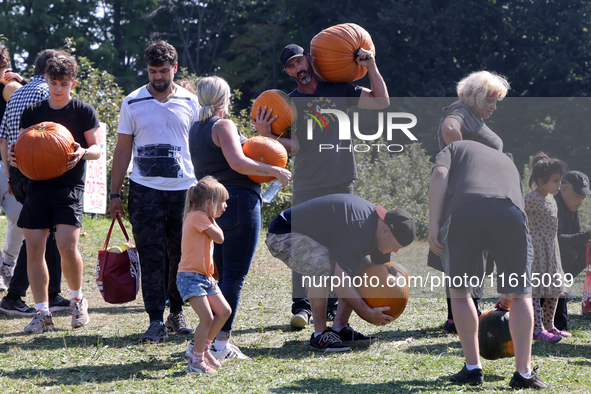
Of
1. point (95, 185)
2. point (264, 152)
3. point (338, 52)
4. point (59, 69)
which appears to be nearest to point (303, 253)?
point (264, 152)

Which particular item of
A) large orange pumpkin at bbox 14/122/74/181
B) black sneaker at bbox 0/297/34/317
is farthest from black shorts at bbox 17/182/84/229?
black sneaker at bbox 0/297/34/317

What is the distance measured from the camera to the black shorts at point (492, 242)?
11.9 ft

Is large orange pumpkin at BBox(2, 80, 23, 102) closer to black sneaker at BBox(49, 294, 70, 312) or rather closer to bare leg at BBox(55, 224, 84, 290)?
bare leg at BBox(55, 224, 84, 290)

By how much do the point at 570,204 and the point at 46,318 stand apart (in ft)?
15.6

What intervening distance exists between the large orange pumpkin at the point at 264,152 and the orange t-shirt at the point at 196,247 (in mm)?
567

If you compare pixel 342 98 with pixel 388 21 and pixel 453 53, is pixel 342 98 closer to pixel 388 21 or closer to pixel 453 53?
pixel 388 21

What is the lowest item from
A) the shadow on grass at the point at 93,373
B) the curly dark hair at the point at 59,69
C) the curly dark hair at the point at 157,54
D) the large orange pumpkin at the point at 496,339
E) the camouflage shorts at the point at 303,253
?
the shadow on grass at the point at 93,373

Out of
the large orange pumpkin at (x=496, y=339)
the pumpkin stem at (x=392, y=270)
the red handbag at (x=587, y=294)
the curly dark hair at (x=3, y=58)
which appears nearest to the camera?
the large orange pumpkin at (x=496, y=339)

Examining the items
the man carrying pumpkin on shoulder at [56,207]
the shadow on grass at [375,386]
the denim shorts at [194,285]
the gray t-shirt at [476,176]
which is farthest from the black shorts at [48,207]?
the gray t-shirt at [476,176]

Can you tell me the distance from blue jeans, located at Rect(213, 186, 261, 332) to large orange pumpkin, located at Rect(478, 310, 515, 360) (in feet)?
5.36

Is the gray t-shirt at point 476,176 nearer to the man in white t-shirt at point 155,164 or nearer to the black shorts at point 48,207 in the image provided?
the man in white t-shirt at point 155,164

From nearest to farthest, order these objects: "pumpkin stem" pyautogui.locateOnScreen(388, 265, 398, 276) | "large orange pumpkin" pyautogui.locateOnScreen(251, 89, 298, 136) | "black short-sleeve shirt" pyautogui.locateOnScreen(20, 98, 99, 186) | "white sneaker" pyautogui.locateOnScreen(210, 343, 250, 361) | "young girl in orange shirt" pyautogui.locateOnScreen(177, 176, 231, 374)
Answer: "young girl in orange shirt" pyautogui.locateOnScreen(177, 176, 231, 374) < "white sneaker" pyautogui.locateOnScreen(210, 343, 250, 361) < "pumpkin stem" pyautogui.locateOnScreen(388, 265, 398, 276) < "large orange pumpkin" pyautogui.locateOnScreen(251, 89, 298, 136) < "black short-sleeve shirt" pyautogui.locateOnScreen(20, 98, 99, 186)

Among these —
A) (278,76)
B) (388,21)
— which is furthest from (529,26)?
(278,76)

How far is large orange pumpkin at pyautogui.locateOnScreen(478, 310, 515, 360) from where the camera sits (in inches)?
159
